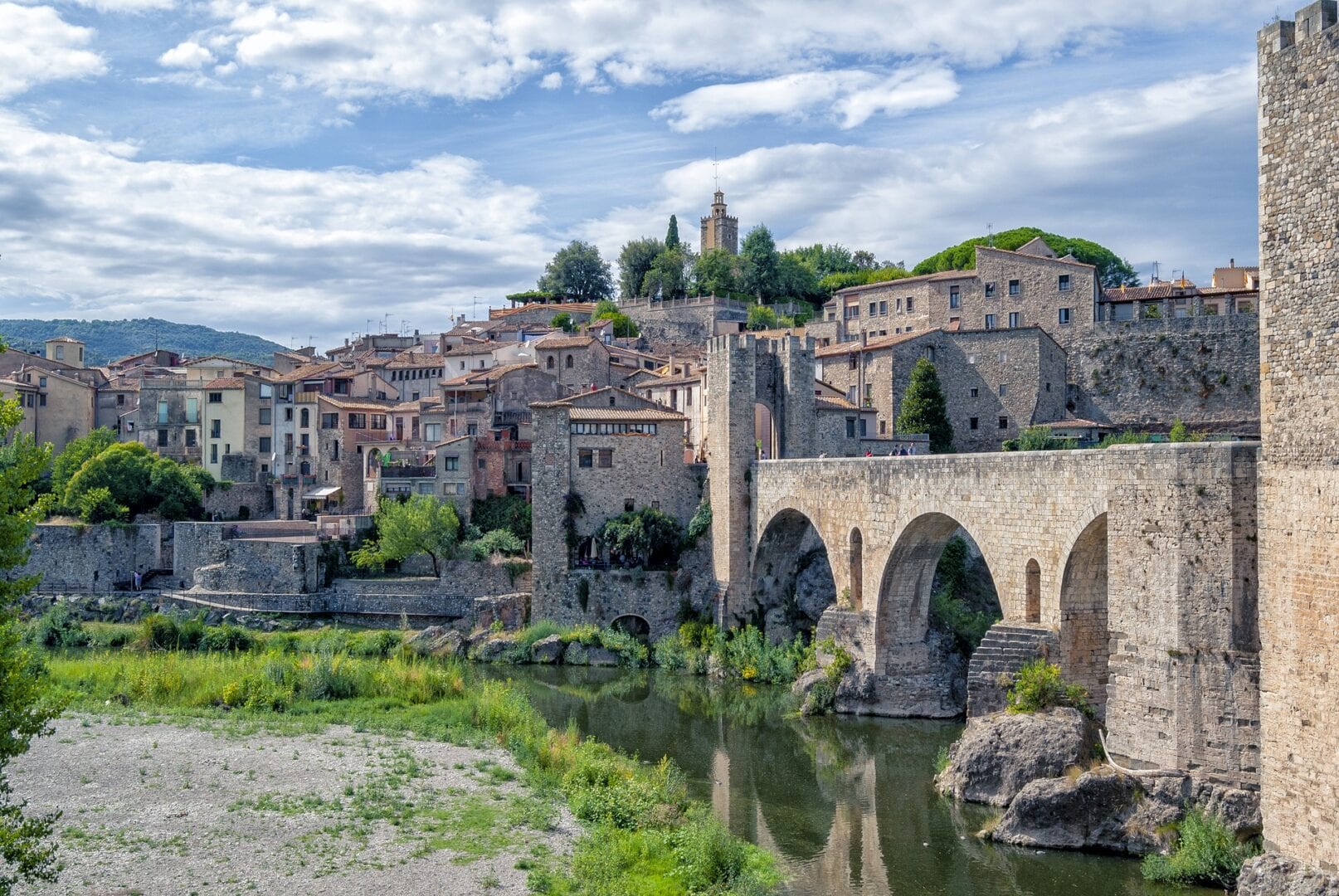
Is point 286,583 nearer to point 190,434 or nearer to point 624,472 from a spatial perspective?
point 624,472

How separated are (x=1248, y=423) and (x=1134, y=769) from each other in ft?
101

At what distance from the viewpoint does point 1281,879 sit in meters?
17.1

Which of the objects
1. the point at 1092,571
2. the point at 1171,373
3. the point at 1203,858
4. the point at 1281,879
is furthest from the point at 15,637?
the point at 1171,373

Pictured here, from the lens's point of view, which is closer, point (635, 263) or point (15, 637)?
point (15, 637)

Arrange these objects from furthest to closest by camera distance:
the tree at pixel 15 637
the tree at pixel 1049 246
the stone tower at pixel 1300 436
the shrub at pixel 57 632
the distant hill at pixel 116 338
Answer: the distant hill at pixel 116 338 → the tree at pixel 1049 246 → the shrub at pixel 57 632 → the stone tower at pixel 1300 436 → the tree at pixel 15 637

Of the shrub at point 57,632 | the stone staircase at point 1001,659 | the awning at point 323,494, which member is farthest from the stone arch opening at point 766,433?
the shrub at point 57,632

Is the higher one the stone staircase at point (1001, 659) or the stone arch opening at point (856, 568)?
the stone arch opening at point (856, 568)

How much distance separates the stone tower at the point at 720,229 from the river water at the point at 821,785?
230 feet

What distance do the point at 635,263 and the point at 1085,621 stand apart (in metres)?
71.1

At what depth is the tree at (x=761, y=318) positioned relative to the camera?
76.0 m

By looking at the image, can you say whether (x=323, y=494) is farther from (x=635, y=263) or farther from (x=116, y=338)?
(x=116, y=338)

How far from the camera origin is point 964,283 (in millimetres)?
57812

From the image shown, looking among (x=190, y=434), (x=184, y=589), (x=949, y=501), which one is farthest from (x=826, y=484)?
(x=190, y=434)

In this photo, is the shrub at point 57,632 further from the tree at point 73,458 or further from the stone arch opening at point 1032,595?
the stone arch opening at point 1032,595
